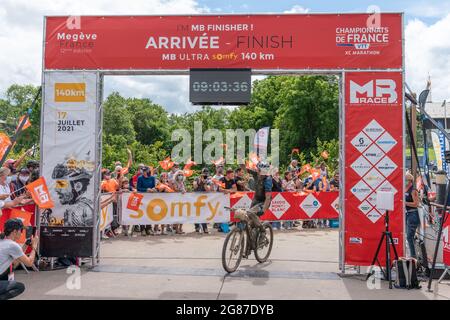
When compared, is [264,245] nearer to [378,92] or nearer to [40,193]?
[378,92]

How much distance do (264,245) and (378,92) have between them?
12.8 ft

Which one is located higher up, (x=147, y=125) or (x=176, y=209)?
(x=147, y=125)

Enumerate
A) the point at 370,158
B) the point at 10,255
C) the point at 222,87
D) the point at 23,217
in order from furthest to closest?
the point at 222,87
the point at 370,158
the point at 23,217
the point at 10,255

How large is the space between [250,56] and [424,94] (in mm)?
3554

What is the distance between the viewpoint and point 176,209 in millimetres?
13648

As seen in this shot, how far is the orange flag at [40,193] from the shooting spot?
8297 mm

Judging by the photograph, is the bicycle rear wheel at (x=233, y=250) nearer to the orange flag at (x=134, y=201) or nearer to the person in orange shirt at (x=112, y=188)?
the orange flag at (x=134, y=201)

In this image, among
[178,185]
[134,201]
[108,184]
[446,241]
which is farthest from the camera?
[178,185]

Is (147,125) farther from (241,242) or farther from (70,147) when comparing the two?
(241,242)

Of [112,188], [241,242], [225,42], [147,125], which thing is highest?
[147,125]

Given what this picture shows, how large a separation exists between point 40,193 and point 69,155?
102 centimetres

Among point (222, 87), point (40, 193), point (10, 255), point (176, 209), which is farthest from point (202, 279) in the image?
point (176, 209)

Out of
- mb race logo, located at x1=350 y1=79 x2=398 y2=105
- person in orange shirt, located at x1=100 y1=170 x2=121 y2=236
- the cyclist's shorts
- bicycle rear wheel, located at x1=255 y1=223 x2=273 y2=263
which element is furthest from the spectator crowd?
mb race logo, located at x1=350 y1=79 x2=398 y2=105

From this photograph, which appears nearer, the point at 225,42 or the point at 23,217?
the point at 23,217
